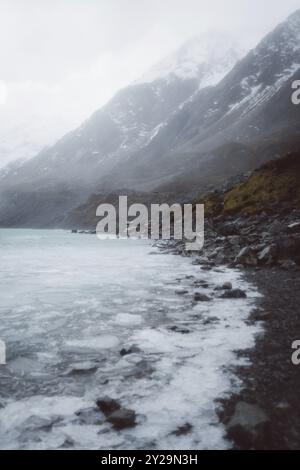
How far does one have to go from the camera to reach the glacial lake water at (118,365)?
17.3 ft

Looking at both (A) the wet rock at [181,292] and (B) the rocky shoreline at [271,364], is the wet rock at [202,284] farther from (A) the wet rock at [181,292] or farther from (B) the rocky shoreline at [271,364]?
(B) the rocky shoreline at [271,364]

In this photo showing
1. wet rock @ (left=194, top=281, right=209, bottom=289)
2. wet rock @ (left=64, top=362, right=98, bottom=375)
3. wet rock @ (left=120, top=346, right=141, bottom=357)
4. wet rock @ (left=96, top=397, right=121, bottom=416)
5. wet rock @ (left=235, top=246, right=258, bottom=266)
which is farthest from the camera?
wet rock @ (left=235, top=246, right=258, bottom=266)

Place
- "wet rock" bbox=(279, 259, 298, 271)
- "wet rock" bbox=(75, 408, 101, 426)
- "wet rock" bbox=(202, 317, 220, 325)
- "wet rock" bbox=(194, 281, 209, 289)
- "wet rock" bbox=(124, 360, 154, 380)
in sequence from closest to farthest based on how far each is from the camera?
"wet rock" bbox=(75, 408, 101, 426) < "wet rock" bbox=(124, 360, 154, 380) < "wet rock" bbox=(202, 317, 220, 325) < "wet rock" bbox=(194, 281, 209, 289) < "wet rock" bbox=(279, 259, 298, 271)

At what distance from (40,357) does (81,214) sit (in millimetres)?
156661

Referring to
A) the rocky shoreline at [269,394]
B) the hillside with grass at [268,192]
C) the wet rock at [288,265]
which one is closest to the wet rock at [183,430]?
the rocky shoreline at [269,394]

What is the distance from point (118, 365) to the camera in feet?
25.2

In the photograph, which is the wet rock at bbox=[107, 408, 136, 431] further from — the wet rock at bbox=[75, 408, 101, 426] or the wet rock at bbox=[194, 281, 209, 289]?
the wet rock at bbox=[194, 281, 209, 289]

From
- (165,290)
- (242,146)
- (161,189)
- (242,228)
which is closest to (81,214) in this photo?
(161,189)

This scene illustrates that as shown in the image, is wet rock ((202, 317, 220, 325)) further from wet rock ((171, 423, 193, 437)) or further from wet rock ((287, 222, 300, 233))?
wet rock ((287, 222, 300, 233))

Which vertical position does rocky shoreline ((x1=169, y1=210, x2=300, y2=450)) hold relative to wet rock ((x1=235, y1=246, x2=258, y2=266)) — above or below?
below

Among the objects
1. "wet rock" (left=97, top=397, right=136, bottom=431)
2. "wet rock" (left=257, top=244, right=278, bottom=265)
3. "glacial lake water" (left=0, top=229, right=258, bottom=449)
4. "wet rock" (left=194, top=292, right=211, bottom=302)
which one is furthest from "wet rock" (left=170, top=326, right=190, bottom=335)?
"wet rock" (left=257, top=244, right=278, bottom=265)

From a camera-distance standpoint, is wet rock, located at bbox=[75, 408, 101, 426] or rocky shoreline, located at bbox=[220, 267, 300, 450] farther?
wet rock, located at bbox=[75, 408, 101, 426]

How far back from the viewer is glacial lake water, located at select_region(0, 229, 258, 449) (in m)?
5.27

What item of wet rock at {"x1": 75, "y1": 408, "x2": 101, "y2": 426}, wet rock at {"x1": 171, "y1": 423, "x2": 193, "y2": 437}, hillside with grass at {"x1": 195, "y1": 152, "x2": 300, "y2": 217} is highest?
hillside with grass at {"x1": 195, "y1": 152, "x2": 300, "y2": 217}
